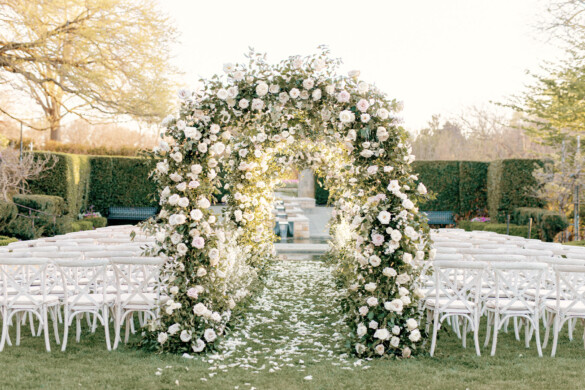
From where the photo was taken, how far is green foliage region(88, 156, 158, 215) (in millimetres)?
19391

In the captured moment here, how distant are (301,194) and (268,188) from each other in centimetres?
1830

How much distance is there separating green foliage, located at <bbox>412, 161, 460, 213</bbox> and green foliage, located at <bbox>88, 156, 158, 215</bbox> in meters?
10.5

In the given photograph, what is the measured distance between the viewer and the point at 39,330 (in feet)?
19.8

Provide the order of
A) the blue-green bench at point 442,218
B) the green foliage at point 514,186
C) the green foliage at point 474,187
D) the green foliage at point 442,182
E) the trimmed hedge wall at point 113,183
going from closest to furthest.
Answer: the green foliage at point 514,186 → the trimmed hedge wall at point 113,183 → the green foliage at point 474,187 → the blue-green bench at point 442,218 → the green foliage at point 442,182

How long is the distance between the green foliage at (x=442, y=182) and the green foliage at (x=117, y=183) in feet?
34.3

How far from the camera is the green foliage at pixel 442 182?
65.3ft

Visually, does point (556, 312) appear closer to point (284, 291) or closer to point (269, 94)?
point (269, 94)

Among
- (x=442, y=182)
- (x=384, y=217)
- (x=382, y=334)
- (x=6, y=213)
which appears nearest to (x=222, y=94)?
(x=384, y=217)

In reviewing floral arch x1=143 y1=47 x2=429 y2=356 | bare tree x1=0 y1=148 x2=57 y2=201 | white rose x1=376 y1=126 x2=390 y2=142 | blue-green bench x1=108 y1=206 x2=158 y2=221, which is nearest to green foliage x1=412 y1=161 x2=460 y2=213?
blue-green bench x1=108 y1=206 x2=158 y2=221

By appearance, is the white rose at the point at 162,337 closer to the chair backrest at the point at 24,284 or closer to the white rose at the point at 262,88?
the chair backrest at the point at 24,284

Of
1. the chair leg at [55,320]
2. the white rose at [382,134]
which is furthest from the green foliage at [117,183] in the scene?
the white rose at [382,134]

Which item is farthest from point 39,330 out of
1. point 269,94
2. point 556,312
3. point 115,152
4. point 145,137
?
point 145,137

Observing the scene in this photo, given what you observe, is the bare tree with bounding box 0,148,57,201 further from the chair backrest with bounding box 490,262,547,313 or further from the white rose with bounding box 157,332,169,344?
the chair backrest with bounding box 490,262,547,313

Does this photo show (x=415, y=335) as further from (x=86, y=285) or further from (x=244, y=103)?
(x=86, y=285)
